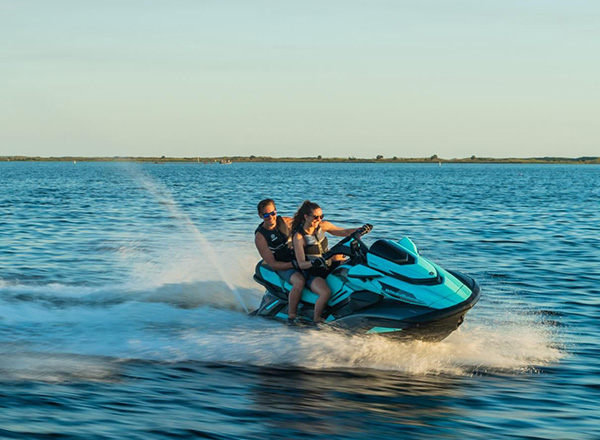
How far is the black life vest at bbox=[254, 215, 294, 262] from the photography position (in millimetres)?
8945

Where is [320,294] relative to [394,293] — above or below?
below

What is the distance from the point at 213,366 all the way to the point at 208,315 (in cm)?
212

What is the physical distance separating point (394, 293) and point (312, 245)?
142cm

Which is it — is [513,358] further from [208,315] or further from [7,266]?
[7,266]

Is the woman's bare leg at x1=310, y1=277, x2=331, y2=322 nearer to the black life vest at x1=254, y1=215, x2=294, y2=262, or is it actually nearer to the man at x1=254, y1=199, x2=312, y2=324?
the man at x1=254, y1=199, x2=312, y2=324

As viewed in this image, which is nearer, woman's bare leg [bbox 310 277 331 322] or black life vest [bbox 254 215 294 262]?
woman's bare leg [bbox 310 277 331 322]

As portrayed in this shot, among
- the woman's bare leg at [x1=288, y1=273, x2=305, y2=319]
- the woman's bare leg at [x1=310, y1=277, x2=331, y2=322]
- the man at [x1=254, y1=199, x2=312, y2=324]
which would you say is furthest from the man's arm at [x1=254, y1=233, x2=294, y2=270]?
the woman's bare leg at [x1=310, y1=277, x2=331, y2=322]

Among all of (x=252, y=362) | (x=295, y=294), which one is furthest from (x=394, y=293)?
(x=252, y=362)

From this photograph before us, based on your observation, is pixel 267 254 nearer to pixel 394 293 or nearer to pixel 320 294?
pixel 320 294

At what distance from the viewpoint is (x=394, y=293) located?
24.9ft

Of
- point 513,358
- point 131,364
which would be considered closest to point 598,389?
point 513,358

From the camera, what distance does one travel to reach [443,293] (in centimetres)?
744

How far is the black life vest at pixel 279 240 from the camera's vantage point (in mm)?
8945

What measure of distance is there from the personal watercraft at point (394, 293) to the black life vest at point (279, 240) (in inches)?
26.8
